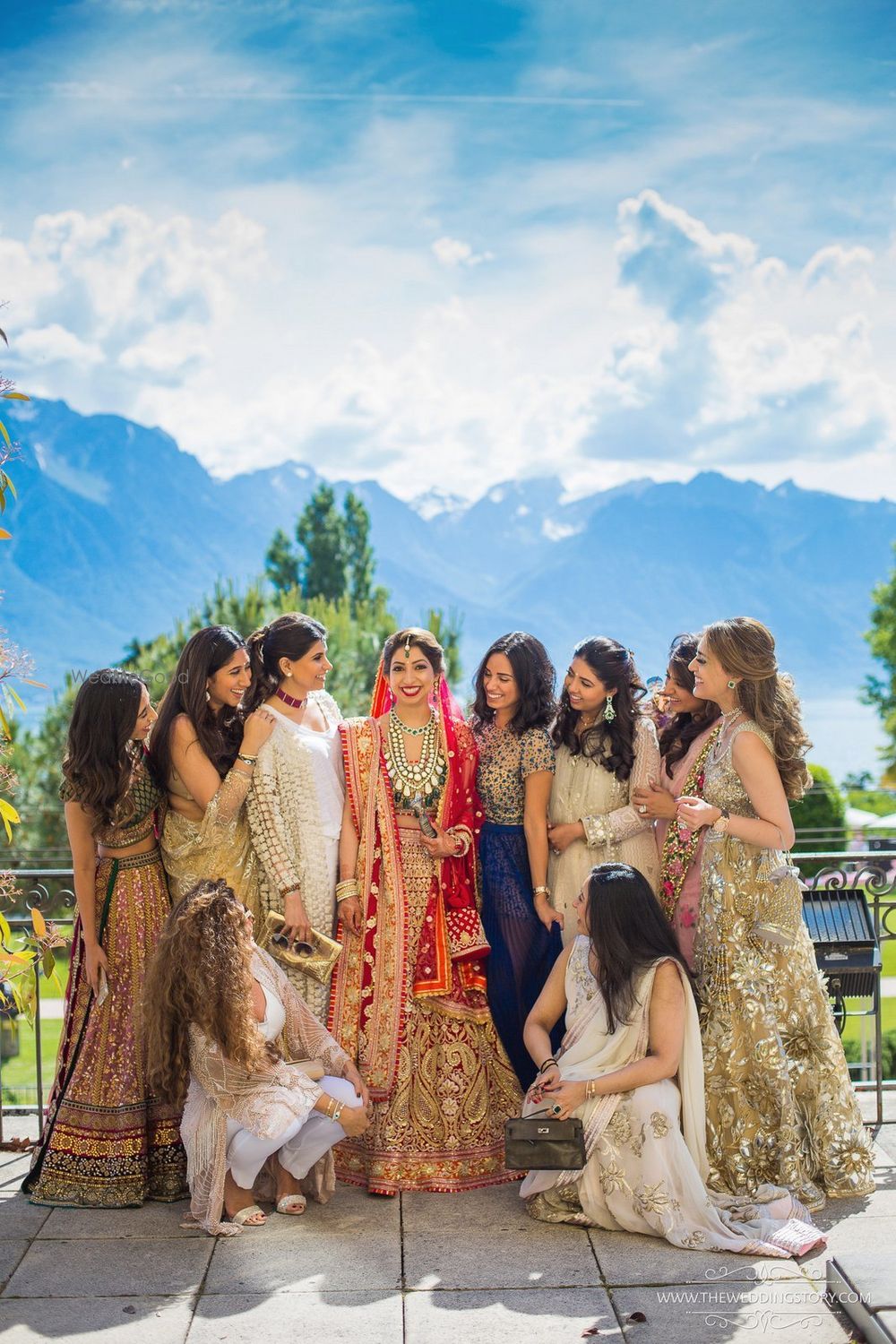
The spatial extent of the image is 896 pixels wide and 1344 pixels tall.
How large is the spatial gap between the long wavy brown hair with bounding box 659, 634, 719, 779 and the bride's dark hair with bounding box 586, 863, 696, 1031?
0.60 meters

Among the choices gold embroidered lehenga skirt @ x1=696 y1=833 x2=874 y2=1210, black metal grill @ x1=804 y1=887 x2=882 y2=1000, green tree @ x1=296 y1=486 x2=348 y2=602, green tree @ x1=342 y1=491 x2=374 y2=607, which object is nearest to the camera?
gold embroidered lehenga skirt @ x1=696 y1=833 x2=874 y2=1210

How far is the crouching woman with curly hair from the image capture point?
389 cm

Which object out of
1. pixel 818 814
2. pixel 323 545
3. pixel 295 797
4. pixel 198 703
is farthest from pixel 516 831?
pixel 323 545

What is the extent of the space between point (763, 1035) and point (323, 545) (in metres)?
43.4

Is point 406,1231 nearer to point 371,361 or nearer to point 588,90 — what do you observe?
point 588,90

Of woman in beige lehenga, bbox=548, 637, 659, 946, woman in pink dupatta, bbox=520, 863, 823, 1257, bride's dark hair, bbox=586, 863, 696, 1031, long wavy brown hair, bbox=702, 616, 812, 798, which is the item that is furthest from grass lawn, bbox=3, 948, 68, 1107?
long wavy brown hair, bbox=702, 616, 812, 798

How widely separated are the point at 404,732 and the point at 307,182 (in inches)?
4708

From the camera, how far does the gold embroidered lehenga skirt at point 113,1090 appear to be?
412 centimetres

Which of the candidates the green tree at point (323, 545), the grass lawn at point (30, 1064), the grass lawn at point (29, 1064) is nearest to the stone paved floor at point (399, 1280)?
the grass lawn at point (30, 1064)

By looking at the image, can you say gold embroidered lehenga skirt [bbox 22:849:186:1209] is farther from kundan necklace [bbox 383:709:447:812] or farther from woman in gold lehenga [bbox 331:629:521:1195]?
kundan necklace [bbox 383:709:447:812]

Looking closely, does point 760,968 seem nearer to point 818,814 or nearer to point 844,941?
point 844,941

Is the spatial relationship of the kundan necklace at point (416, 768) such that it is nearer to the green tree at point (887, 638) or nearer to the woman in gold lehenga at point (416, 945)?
the woman in gold lehenga at point (416, 945)

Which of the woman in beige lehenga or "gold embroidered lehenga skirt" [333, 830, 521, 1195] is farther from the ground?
the woman in beige lehenga

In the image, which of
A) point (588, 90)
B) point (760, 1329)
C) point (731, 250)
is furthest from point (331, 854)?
point (731, 250)
